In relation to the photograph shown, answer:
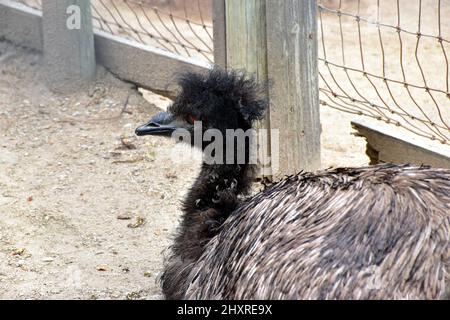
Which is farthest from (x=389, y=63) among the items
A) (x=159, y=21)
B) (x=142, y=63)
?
(x=142, y=63)

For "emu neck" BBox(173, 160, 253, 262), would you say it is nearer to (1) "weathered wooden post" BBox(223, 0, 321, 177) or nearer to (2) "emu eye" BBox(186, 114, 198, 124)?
(2) "emu eye" BBox(186, 114, 198, 124)

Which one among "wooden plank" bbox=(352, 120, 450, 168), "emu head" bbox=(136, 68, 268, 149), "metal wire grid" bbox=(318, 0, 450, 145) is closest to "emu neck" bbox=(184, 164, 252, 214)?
"emu head" bbox=(136, 68, 268, 149)

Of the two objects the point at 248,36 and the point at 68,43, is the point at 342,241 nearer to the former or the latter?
the point at 248,36

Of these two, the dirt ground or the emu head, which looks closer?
the emu head

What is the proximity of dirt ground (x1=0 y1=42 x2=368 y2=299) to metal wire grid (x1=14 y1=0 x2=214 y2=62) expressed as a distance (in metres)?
0.88

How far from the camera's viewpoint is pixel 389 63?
7797 millimetres

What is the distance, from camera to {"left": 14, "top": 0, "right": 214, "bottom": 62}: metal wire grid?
7.66 meters

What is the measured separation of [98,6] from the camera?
8469 millimetres

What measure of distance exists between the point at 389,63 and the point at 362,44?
596mm

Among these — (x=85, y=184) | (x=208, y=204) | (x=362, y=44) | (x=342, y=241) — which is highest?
(x=362, y=44)

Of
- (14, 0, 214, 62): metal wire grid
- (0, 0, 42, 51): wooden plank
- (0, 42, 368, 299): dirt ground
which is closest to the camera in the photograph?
(0, 42, 368, 299): dirt ground
